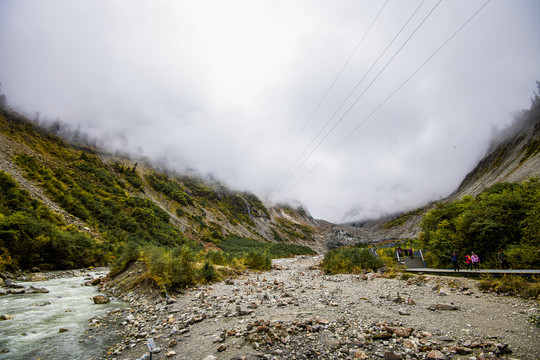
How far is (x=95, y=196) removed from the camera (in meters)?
45.5

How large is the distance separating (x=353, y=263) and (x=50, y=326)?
2146 cm

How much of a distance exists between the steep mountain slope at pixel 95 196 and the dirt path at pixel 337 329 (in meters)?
20.1

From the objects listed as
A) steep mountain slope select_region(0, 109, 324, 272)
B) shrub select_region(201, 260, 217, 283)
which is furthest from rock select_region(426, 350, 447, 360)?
steep mountain slope select_region(0, 109, 324, 272)

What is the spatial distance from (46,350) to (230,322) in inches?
201

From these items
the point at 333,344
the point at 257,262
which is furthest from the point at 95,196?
the point at 333,344

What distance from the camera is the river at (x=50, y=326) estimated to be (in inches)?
231

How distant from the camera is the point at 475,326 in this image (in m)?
5.82

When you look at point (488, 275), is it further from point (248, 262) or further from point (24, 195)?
point (24, 195)

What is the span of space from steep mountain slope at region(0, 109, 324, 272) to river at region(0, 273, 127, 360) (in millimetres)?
11010

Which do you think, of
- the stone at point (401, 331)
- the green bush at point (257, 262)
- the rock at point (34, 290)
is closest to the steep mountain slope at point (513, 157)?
the green bush at point (257, 262)

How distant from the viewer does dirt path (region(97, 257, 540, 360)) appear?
461 cm

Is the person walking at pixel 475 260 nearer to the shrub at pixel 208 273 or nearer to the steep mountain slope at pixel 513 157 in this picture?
the shrub at pixel 208 273

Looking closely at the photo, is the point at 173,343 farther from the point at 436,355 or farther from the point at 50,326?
the point at 436,355

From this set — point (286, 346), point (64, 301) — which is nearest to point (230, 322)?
point (286, 346)
